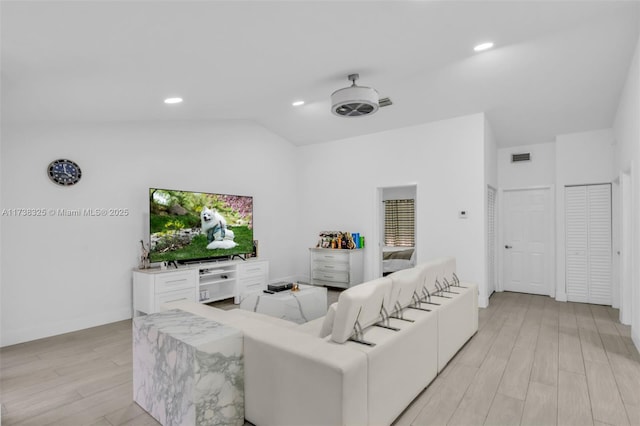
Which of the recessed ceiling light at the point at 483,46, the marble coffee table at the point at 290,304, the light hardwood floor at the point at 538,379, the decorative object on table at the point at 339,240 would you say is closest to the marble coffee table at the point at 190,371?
the light hardwood floor at the point at 538,379

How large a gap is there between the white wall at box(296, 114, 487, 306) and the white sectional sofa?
8.67 ft

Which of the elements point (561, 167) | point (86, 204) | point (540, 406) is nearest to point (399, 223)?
point (561, 167)

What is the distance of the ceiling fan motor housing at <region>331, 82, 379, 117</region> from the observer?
11.5ft

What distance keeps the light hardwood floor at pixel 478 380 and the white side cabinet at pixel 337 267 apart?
7.97 ft

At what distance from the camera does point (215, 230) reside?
5113 mm

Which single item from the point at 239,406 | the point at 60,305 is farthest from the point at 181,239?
the point at 239,406

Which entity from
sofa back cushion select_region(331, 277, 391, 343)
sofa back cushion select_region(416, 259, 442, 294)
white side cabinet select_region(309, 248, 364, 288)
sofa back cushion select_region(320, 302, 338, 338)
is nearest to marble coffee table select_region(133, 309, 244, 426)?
sofa back cushion select_region(320, 302, 338, 338)

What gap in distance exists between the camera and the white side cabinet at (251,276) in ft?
17.2

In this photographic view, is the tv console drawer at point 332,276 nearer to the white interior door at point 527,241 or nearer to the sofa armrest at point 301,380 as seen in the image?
the white interior door at point 527,241

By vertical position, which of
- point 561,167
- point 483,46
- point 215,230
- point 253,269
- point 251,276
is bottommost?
point 251,276

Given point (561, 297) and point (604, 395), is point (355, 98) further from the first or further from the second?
point (561, 297)

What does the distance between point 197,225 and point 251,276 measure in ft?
3.86

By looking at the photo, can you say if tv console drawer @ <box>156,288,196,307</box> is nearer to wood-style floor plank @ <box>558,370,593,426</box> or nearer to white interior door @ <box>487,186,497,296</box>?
wood-style floor plank @ <box>558,370,593,426</box>

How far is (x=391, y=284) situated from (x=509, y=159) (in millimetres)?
4805
